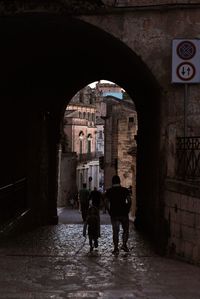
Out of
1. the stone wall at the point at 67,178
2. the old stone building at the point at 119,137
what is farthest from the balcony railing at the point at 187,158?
the stone wall at the point at 67,178

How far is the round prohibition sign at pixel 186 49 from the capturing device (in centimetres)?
1134

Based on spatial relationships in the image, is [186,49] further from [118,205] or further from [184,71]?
[118,205]

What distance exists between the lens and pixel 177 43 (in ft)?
37.3

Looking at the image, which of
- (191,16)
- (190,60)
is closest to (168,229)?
(190,60)

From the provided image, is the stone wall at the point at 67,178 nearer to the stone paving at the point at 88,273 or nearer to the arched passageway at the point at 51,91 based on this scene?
the arched passageway at the point at 51,91

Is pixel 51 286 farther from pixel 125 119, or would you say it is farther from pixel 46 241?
pixel 125 119

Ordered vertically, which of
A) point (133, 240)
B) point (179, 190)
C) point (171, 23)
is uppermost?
point (171, 23)

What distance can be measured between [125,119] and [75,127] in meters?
21.4

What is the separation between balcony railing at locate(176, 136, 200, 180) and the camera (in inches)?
436

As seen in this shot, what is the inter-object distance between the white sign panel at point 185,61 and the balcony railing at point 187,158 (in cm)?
119

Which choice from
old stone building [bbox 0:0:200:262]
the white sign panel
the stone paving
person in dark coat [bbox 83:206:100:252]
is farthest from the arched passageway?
the stone paving

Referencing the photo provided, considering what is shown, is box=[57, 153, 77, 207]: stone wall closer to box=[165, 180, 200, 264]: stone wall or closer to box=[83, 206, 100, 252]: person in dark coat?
box=[83, 206, 100, 252]: person in dark coat

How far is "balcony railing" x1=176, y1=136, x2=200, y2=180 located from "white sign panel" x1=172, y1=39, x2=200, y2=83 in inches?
46.8

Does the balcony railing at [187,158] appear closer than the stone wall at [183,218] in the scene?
No
